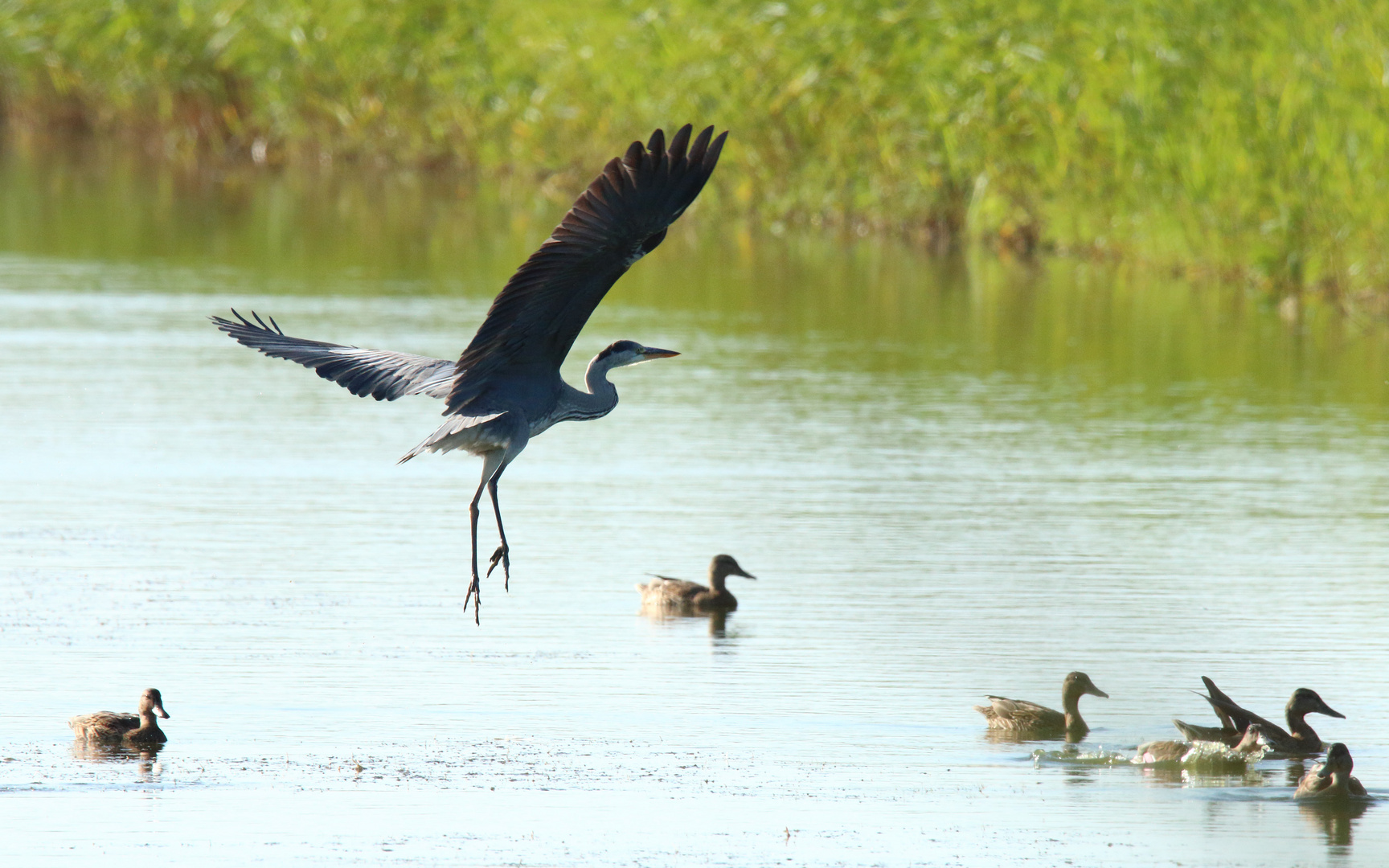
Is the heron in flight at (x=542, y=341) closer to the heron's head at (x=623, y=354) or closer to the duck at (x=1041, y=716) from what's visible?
the heron's head at (x=623, y=354)

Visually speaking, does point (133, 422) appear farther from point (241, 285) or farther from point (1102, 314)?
point (1102, 314)

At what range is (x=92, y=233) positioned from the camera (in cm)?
2267

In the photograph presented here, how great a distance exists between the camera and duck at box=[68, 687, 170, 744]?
254 inches

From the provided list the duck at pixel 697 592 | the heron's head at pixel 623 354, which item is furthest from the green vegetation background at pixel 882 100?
the heron's head at pixel 623 354

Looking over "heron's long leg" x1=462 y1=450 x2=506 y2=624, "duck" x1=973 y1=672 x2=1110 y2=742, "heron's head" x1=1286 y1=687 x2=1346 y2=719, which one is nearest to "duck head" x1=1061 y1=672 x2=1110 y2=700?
"duck" x1=973 y1=672 x2=1110 y2=742

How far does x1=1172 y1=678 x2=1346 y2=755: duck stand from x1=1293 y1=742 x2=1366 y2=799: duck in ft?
0.97

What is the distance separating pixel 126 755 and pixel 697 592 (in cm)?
267

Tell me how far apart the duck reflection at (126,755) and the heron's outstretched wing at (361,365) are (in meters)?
1.69

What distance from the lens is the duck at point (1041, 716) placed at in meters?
6.83

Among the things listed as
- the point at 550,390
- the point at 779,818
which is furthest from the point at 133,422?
the point at 779,818

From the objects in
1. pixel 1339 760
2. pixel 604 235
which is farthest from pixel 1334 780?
pixel 604 235

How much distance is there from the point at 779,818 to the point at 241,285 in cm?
1349

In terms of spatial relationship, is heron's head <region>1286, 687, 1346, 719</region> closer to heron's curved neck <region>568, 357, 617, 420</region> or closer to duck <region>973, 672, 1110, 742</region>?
duck <region>973, 672, 1110, 742</region>

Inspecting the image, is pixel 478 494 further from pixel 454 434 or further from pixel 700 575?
pixel 700 575
